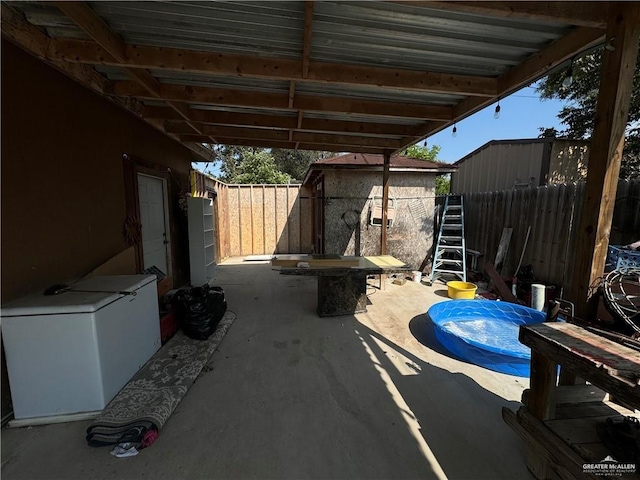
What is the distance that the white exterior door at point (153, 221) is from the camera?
391 centimetres

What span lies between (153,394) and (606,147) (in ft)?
11.3

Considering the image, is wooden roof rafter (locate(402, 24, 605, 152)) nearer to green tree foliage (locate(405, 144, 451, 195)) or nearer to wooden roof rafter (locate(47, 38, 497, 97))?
wooden roof rafter (locate(47, 38, 497, 97))

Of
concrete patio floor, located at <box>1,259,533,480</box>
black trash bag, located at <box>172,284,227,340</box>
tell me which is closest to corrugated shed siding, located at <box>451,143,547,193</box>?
concrete patio floor, located at <box>1,259,533,480</box>

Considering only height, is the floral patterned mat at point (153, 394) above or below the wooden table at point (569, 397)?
below

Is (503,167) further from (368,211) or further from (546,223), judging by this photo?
(368,211)

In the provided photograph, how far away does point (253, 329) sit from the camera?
140 inches

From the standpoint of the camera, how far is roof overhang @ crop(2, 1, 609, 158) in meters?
1.78

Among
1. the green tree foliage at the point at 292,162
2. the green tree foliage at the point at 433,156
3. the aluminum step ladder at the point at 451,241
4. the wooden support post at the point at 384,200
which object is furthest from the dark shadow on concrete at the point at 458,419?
the green tree foliage at the point at 292,162

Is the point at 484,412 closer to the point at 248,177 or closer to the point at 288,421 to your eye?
the point at 288,421

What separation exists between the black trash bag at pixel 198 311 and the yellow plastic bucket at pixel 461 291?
3.63 metres

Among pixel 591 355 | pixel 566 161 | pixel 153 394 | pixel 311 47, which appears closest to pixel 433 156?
pixel 566 161

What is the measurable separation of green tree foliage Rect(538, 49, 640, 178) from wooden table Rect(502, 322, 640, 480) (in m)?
6.20

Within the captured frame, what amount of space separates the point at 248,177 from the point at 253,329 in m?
12.7

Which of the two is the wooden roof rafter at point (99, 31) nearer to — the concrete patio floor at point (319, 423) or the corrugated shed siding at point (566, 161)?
the concrete patio floor at point (319, 423)
